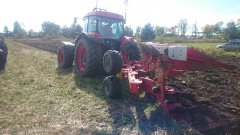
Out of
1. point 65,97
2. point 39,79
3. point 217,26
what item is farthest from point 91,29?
point 217,26

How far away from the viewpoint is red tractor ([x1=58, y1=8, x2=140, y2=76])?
28.9 ft

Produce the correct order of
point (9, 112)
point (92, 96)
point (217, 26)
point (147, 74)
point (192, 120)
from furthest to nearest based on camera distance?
point (217, 26)
point (92, 96)
point (147, 74)
point (9, 112)
point (192, 120)

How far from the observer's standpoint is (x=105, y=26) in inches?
385

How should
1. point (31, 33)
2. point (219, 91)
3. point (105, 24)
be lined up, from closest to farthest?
point (219, 91), point (105, 24), point (31, 33)

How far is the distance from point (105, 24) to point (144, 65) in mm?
3379

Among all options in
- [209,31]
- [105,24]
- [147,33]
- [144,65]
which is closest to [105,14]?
[105,24]

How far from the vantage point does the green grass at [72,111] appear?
16.9 ft

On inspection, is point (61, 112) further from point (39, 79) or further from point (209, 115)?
point (39, 79)

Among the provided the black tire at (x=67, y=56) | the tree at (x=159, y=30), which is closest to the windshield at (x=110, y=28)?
the black tire at (x=67, y=56)

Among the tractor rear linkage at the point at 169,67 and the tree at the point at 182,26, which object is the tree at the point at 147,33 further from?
the tree at the point at 182,26

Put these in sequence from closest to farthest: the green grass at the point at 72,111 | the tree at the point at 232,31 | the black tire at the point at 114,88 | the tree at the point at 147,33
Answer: the green grass at the point at 72,111 < the black tire at the point at 114,88 < the tree at the point at 147,33 < the tree at the point at 232,31

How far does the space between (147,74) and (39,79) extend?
4.15 metres

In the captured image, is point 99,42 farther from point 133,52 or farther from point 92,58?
point 133,52

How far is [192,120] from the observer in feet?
17.2
